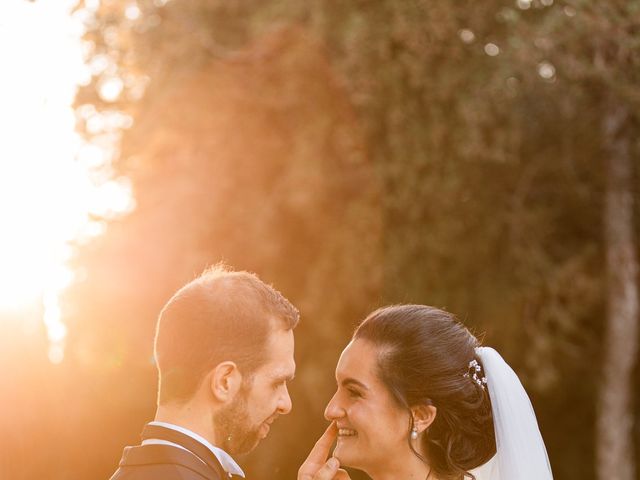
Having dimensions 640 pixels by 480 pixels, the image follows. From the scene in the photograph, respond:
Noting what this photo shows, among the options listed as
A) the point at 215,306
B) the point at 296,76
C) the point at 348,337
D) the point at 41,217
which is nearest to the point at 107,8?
the point at 296,76

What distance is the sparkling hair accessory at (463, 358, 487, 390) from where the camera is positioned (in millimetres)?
4062

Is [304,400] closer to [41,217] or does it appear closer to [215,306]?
[41,217]

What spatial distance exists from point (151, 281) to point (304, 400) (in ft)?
8.32

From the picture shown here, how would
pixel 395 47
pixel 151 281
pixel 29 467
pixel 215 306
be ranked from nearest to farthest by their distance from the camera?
pixel 215 306, pixel 29 467, pixel 395 47, pixel 151 281

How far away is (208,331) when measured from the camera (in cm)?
330

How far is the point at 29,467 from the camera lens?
314 inches

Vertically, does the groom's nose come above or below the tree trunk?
above

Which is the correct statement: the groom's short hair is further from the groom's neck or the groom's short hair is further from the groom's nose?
the groom's nose

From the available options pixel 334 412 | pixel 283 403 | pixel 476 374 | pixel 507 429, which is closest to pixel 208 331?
pixel 283 403

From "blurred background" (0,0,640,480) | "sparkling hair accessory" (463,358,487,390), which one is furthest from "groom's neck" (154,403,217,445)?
"blurred background" (0,0,640,480)

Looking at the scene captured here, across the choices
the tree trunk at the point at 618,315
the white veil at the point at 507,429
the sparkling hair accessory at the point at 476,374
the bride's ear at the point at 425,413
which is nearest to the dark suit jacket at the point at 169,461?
the bride's ear at the point at 425,413

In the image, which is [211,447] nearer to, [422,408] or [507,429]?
[422,408]

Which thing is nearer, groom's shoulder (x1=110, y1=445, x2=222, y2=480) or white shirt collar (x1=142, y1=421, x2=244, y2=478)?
groom's shoulder (x1=110, y1=445, x2=222, y2=480)

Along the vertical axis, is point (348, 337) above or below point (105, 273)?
below
